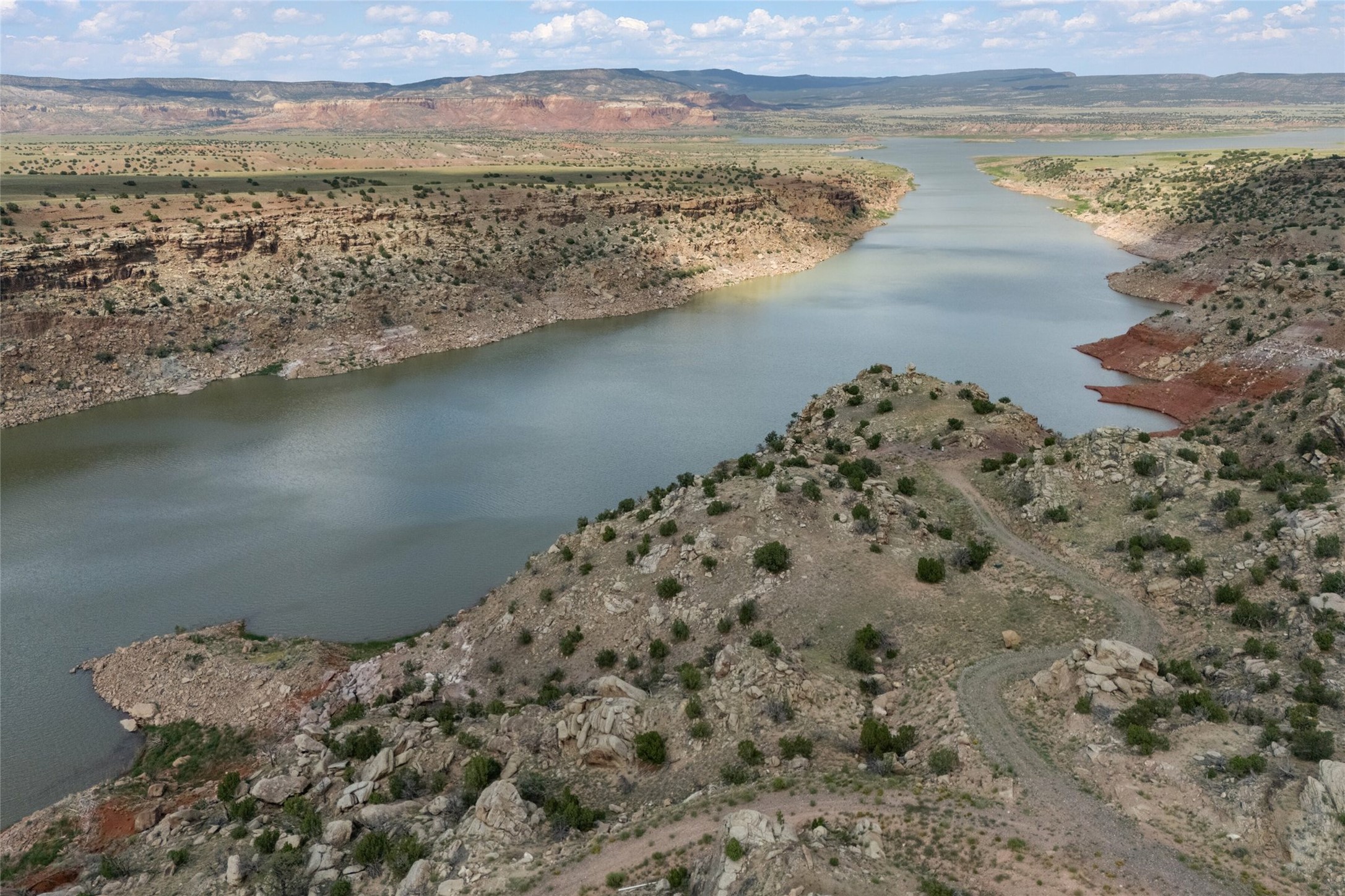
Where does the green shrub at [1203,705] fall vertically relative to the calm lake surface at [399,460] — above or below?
above

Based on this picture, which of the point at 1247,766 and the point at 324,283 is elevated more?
the point at 324,283

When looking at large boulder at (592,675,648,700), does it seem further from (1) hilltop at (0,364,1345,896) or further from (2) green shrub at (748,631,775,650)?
(2) green shrub at (748,631,775,650)

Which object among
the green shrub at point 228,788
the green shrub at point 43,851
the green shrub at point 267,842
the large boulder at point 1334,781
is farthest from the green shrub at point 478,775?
the large boulder at point 1334,781

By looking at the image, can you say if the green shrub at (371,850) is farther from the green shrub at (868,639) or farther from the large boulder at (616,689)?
the green shrub at (868,639)

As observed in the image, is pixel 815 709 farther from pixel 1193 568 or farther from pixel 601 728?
pixel 1193 568

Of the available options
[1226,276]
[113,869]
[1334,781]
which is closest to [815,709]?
[1334,781]

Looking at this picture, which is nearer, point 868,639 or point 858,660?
point 858,660

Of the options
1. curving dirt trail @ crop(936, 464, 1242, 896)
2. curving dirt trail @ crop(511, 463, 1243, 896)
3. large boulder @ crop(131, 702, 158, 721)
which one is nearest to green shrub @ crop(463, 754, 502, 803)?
curving dirt trail @ crop(511, 463, 1243, 896)

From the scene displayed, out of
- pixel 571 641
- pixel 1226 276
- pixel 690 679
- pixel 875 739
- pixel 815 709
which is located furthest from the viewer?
pixel 1226 276
